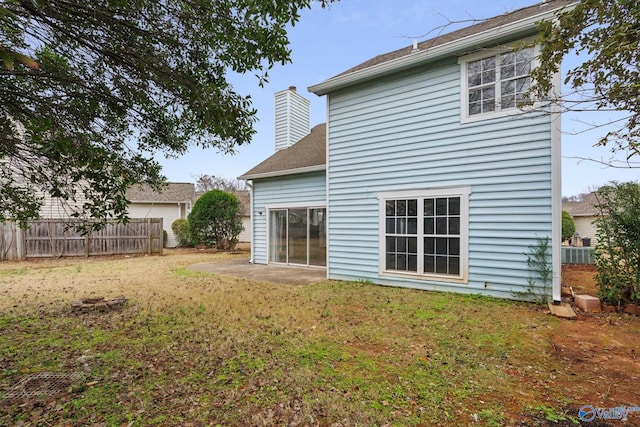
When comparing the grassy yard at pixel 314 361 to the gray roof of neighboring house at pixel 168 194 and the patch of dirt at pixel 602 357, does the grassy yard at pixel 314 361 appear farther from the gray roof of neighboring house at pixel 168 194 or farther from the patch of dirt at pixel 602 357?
the gray roof of neighboring house at pixel 168 194

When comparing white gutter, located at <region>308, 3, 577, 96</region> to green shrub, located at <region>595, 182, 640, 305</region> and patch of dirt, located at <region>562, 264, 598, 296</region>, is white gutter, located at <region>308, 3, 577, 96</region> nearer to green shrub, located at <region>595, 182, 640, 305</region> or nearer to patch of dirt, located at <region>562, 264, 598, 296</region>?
green shrub, located at <region>595, 182, 640, 305</region>

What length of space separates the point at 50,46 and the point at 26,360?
358cm

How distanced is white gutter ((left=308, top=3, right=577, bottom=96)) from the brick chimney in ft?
15.4

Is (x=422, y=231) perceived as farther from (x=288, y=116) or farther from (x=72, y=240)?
(x=72, y=240)

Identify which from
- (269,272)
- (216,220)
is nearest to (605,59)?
(269,272)

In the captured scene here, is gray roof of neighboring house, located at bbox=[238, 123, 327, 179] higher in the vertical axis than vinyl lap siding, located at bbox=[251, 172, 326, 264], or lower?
higher

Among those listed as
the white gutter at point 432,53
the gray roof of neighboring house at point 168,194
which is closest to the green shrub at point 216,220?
the gray roof of neighboring house at point 168,194

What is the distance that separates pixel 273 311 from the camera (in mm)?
5324

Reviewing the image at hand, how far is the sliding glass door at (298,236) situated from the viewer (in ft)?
31.3

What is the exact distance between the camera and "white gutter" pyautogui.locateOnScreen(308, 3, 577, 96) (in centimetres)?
526

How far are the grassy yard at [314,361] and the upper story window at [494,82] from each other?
370 centimetres

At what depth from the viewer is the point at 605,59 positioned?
2783mm

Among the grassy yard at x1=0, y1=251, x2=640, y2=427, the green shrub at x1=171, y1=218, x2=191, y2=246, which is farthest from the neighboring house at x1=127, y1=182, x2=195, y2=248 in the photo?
the grassy yard at x1=0, y1=251, x2=640, y2=427

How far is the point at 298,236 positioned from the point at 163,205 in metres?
12.2
